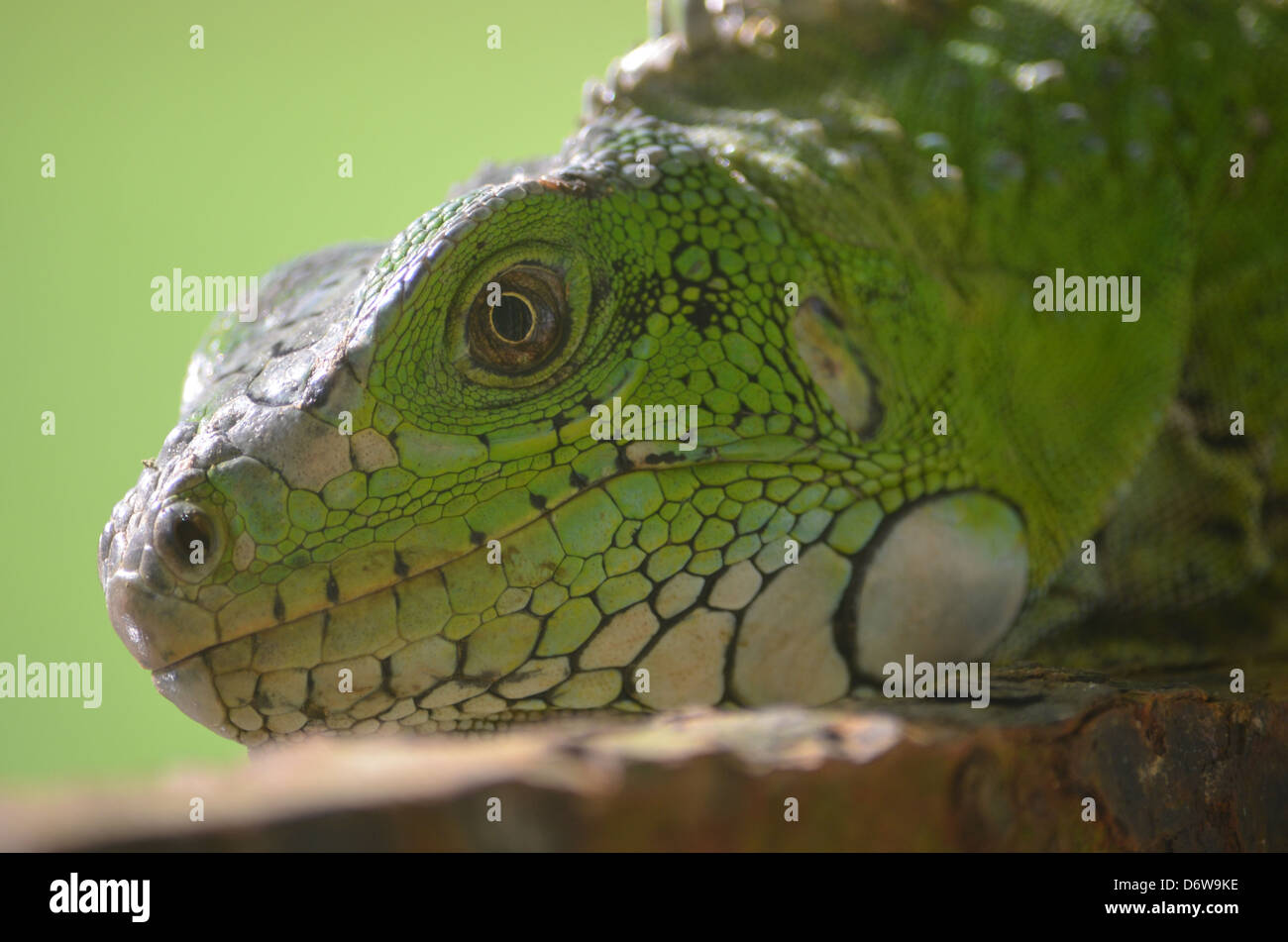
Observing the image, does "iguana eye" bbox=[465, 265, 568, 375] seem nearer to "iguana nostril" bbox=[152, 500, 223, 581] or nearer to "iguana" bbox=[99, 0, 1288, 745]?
"iguana" bbox=[99, 0, 1288, 745]

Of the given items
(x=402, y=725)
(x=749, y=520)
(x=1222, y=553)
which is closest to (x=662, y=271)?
(x=749, y=520)
